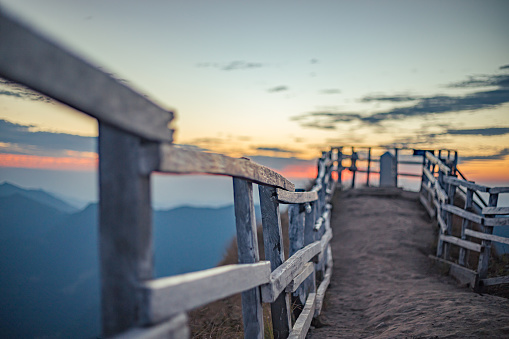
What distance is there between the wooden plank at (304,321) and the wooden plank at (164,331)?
2.40 meters

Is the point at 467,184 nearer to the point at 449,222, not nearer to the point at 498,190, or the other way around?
the point at 498,190

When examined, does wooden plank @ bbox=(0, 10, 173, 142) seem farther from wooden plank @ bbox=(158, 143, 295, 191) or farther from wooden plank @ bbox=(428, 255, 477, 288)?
wooden plank @ bbox=(428, 255, 477, 288)

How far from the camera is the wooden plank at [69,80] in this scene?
1.31 metres

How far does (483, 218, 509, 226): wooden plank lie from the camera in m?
6.85

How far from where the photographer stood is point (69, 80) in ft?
4.70

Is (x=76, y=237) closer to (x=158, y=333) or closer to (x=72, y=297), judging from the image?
(x=72, y=297)

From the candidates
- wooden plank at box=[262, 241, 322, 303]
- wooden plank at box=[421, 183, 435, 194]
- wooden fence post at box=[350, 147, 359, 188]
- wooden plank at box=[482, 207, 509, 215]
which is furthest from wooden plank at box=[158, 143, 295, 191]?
wooden fence post at box=[350, 147, 359, 188]

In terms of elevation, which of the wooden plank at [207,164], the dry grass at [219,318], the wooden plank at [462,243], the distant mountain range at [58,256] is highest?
the wooden plank at [207,164]

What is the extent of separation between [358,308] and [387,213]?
723 centimetres

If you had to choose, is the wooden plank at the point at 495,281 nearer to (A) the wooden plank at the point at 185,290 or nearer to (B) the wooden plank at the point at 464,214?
(B) the wooden plank at the point at 464,214

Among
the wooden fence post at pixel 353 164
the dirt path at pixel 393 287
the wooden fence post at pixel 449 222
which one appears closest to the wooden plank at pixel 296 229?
the dirt path at pixel 393 287

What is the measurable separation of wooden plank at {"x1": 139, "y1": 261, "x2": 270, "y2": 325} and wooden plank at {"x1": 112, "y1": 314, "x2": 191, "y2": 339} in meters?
0.03

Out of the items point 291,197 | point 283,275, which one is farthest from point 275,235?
point 291,197

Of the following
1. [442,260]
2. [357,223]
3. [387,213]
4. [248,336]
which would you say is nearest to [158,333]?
[248,336]
